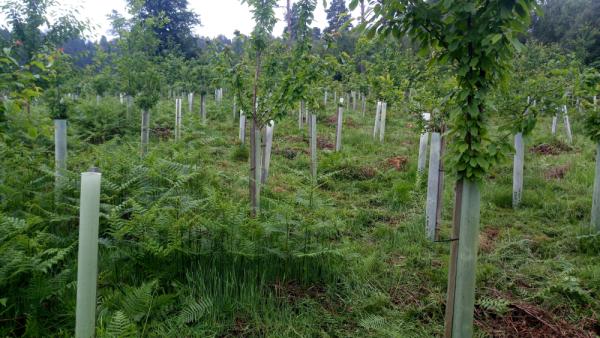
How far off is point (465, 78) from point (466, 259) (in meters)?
1.18

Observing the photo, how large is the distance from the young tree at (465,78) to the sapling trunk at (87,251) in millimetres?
1943

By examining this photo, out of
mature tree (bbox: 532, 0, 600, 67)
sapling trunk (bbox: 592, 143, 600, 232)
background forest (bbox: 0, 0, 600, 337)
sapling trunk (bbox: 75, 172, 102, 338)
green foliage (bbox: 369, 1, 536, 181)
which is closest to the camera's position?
sapling trunk (bbox: 75, 172, 102, 338)

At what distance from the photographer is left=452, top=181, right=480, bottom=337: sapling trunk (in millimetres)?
2666

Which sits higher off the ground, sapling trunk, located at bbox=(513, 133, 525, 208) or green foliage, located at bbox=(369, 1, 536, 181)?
green foliage, located at bbox=(369, 1, 536, 181)

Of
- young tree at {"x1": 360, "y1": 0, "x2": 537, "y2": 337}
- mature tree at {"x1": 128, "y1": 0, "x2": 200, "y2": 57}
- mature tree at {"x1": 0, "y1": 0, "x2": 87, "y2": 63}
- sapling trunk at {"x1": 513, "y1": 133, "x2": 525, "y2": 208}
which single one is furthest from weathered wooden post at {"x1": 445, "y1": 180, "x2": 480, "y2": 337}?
mature tree at {"x1": 128, "y1": 0, "x2": 200, "y2": 57}

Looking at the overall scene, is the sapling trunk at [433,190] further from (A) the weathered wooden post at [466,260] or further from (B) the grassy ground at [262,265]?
(A) the weathered wooden post at [466,260]

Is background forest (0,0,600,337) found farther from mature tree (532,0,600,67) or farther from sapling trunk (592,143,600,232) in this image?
mature tree (532,0,600,67)

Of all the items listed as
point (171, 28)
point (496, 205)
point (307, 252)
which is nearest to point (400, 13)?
point (307, 252)

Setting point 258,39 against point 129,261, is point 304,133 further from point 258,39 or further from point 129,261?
point 129,261

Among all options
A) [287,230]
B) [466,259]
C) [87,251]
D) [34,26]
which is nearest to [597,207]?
[466,259]

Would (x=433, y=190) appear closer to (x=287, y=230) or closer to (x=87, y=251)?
(x=287, y=230)

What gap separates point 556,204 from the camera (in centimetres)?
648

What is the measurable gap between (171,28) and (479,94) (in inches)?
1373

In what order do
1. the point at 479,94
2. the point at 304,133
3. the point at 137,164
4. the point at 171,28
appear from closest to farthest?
the point at 479,94
the point at 137,164
the point at 304,133
the point at 171,28
